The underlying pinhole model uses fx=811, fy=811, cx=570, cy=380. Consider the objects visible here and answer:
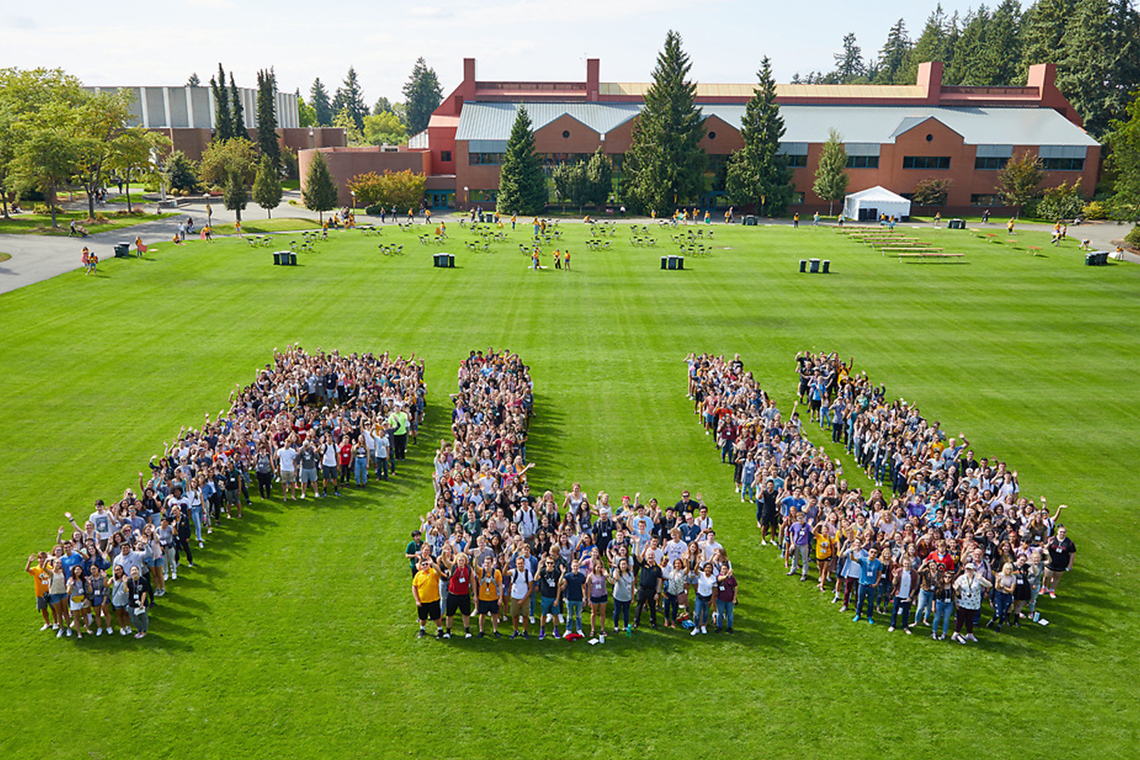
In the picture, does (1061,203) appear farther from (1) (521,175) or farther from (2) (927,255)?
(1) (521,175)

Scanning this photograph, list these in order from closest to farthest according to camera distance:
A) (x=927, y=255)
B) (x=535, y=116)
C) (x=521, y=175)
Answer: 1. (x=927, y=255)
2. (x=521, y=175)
3. (x=535, y=116)

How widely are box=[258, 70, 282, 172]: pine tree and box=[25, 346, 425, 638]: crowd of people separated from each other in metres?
84.7

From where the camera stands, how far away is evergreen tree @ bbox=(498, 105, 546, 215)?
76000 millimetres

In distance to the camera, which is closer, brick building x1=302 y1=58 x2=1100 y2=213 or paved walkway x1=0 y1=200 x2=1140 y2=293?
paved walkway x1=0 y1=200 x2=1140 y2=293

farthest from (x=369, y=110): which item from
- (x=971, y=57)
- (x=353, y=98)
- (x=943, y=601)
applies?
(x=943, y=601)

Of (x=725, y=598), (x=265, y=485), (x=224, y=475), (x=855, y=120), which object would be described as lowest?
(x=265, y=485)

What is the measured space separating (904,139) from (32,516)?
80561mm

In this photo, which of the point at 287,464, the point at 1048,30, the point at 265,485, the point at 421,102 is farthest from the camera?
the point at 421,102

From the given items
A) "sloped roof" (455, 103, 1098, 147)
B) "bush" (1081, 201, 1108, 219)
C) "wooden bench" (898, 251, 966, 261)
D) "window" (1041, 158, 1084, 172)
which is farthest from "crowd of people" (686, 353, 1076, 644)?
"window" (1041, 158, 1084, 172)

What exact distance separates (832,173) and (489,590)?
7080 cm

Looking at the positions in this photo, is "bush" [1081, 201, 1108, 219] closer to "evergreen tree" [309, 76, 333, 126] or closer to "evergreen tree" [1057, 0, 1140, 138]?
"evergreen tree" [1057, 0, 1140, 138]

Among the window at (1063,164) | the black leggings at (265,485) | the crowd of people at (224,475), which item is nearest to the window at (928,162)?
the window at (1063,164)

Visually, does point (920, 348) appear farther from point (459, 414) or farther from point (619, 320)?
point (459, 414)

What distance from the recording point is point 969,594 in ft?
45.6
